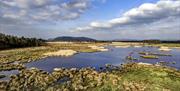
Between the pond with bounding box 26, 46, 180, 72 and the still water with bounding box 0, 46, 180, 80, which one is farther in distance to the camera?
the pond with bounding box 26, 46, 180, 72

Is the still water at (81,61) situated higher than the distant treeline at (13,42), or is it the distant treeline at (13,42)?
the distant treeline at (13,42)

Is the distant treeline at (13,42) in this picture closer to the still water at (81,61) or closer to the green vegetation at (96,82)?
the still water at (81,61)

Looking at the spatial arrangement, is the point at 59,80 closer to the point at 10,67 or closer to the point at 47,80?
the point at 47,80

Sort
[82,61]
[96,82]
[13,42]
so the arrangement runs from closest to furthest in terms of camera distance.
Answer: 1. [96,82]
2. [82,61]
3. [13,42]

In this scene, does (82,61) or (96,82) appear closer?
(96,82)

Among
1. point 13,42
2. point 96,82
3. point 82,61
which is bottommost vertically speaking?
point 82,61

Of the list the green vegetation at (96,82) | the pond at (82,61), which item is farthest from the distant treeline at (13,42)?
the green vegetation at (96,82)

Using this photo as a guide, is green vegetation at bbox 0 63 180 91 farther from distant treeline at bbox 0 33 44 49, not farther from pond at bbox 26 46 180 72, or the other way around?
distant treeline at bbox 0 33 44 49

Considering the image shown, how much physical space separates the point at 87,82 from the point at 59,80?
6.17 m

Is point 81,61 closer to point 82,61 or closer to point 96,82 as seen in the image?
point 82,61

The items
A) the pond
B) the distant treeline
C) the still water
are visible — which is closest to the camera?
the still water

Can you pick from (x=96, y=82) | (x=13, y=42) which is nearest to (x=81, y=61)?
(x=96, y=82)

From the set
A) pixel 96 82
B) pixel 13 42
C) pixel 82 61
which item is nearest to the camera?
pixel 96 82

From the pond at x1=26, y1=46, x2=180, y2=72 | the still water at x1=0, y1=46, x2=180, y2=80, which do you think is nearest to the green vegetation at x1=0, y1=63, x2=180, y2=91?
the still water at x1=0, y1=46, x2=180, y2=80
